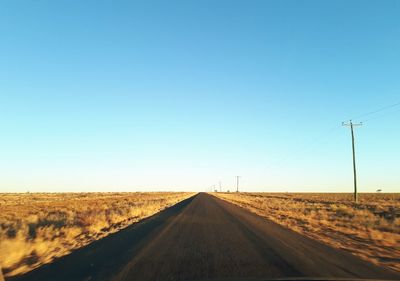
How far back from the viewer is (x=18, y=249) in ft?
39.9

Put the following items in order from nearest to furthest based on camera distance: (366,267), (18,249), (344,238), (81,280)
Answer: (81,280)
(366,267)
(18,249)
(344,238)

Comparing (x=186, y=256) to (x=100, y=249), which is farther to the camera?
(x=100, y=249)

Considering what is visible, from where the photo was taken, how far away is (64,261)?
430 inches

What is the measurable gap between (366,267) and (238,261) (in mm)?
3153

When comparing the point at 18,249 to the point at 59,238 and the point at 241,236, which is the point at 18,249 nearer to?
the point at 59,238

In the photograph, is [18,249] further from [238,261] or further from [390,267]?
[390,267]

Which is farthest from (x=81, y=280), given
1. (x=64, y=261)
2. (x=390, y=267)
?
(x=390, y=267)

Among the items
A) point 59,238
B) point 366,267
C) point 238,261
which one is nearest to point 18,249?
point 59,238

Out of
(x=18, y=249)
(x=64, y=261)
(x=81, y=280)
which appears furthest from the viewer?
(x=18, y=249)

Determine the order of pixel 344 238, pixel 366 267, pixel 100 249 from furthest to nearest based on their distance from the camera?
pixel 344 238 < pixel 100 249 < pixel 366 267

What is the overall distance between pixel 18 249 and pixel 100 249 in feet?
7.77

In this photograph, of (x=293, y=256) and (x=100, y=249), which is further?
(x=100, y=249)

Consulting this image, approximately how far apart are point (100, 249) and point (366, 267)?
7741mm

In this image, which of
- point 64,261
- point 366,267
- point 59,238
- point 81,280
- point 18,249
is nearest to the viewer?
point 81,280
